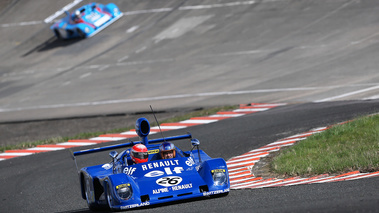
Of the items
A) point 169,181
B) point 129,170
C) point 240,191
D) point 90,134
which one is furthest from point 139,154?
point 90,134

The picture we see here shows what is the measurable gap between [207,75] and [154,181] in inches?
615

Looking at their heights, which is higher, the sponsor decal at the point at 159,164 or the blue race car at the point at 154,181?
the sponsor decal at the point at 159,164

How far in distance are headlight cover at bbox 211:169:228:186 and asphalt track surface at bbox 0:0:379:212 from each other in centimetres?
30

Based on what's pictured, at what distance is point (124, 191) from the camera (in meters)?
9.17

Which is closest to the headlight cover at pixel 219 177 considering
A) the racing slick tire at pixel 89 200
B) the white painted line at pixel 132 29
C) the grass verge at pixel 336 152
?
the grass verge at pixel 336 152

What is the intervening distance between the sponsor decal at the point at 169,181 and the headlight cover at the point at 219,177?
53 centimetres

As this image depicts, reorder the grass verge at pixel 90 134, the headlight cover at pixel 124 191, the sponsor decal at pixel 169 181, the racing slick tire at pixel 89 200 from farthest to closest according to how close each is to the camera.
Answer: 1. the grass verge at pixel 90 134
2. the racing slick tire at pixel 89 200
3. the sponsor decal at pixel 169 181
4. the headlight cover at pixel 124 191

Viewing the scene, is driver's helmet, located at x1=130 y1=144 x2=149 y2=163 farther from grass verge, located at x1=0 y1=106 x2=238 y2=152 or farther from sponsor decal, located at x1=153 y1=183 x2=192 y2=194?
grass verge, located at x1=0 y1=106 x2=238 y2=152

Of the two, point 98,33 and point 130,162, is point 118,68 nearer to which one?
point 98,33

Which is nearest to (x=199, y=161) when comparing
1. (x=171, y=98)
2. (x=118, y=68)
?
(x=171, y=98)

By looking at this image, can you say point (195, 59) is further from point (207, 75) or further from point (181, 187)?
point (181, 187)

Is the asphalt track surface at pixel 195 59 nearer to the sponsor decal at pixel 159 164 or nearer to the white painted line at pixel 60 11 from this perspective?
the white painted line at pixel 60 11

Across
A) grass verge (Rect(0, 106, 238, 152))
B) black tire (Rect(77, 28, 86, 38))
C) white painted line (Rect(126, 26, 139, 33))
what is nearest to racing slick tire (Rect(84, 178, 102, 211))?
grass verge (Rect(0, 106, 238, 152))

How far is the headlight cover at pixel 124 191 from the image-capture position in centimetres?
917
